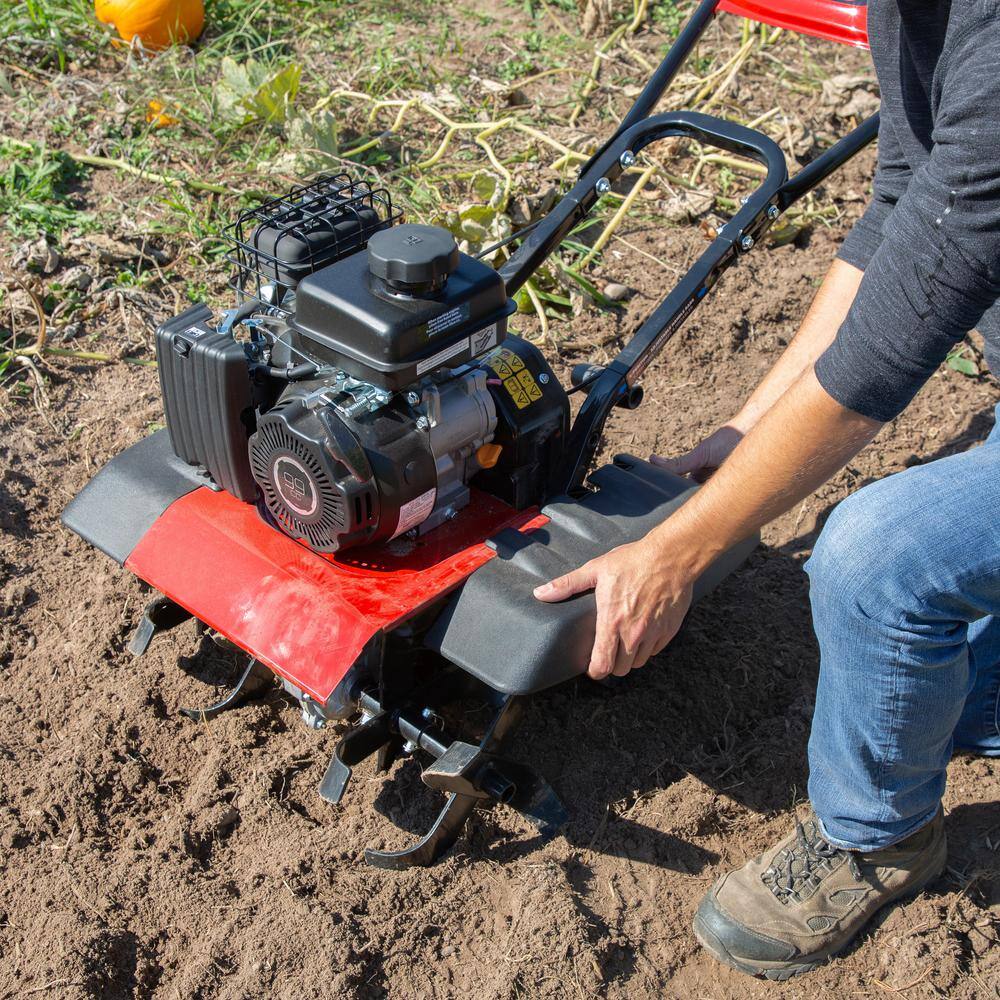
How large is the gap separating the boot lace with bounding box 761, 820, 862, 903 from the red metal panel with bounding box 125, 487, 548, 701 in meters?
0.76

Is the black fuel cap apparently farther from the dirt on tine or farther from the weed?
the weed

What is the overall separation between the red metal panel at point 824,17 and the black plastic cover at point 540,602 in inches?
51.8

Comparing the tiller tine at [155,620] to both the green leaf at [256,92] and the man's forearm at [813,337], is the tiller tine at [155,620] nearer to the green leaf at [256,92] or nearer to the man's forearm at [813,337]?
the man's forearm at [813,337]

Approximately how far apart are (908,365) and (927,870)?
1.05 meters

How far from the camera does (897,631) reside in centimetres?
178

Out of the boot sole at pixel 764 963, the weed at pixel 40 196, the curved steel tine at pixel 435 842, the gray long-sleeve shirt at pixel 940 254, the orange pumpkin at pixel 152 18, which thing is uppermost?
the gray long-sleeve shirt at pixel 940 254

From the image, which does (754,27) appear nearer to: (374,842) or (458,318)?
(458,318)

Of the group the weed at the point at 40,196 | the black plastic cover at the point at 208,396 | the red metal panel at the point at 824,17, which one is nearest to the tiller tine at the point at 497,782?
the black plastic cover at the point at 208,396

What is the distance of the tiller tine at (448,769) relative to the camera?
2092mm

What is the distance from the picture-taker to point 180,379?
2.13 m

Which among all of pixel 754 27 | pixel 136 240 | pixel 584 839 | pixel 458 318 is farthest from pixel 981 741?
pixel 754 27

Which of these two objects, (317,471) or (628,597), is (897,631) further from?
(317,471)

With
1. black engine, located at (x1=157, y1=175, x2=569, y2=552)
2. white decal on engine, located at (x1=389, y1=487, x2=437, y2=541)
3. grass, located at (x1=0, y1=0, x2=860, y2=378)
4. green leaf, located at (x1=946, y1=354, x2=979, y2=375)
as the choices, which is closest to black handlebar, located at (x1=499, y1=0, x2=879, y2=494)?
black engine, located at (x1=157, y1=175, x2=569, y2=552)

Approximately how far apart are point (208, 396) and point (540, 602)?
69 cm
